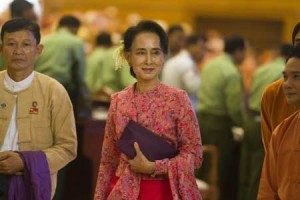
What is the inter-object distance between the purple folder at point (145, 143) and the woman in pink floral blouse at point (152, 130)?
0.10 feet

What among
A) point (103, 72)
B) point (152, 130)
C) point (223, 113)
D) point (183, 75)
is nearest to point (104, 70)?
point (103, 72)

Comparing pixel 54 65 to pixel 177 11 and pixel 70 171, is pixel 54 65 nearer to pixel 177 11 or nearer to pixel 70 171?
pixel 70 171

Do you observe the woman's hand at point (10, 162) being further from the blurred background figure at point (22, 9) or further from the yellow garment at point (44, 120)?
the blurred background figure at point (22, 9)

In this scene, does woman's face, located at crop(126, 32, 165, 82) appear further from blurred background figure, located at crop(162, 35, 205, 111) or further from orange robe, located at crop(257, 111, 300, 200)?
blurred background figure, located at crop(162, 35, 205, 111)

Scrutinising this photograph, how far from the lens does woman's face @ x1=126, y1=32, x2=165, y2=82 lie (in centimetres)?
407

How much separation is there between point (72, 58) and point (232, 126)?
1637 millimetres

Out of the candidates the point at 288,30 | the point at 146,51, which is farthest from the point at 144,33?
the point at 288,30

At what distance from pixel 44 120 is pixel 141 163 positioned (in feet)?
1.81

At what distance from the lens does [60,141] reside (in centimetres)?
424

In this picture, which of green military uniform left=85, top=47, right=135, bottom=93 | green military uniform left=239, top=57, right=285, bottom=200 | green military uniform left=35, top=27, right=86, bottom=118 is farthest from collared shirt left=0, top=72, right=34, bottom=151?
green military uniform left=85, top=47, right=135, bottom=93

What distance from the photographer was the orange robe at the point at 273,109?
4.34 m

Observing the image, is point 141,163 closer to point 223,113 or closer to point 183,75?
point 223,113

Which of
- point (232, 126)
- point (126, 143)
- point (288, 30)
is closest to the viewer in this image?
point (126, 143)

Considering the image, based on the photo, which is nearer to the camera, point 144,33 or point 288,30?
point 144,33
